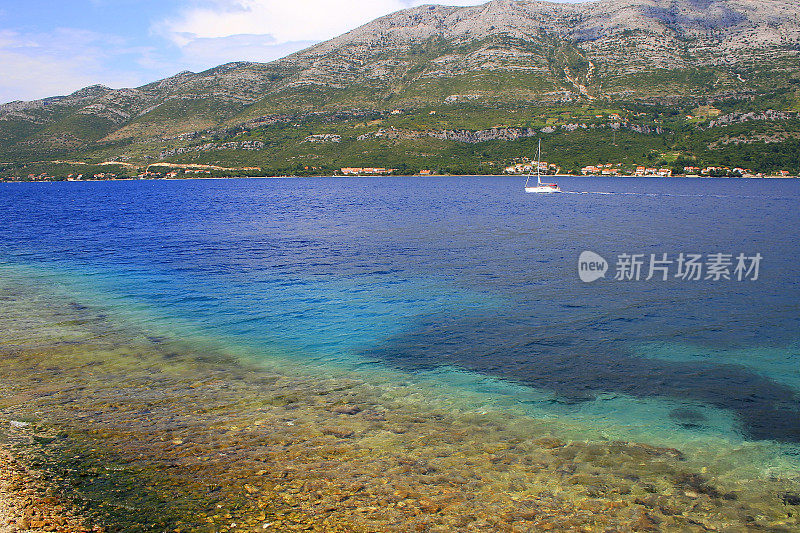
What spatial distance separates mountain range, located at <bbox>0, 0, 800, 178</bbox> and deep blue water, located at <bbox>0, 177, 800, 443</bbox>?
10280 centimetres

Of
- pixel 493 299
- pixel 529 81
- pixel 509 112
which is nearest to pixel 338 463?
pixel 493 299

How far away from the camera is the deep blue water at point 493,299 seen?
12703mm

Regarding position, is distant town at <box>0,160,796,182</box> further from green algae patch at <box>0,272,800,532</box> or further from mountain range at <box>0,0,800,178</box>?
green algae patch at <box>0,272,800,532</box>

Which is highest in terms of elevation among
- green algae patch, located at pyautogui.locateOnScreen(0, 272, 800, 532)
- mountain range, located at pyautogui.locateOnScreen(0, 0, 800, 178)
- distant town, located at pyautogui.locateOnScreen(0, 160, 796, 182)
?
mountain range, located at pyautogui.locateOnScreen(0, 0, 800, 178)

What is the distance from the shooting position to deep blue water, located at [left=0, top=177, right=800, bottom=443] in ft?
41.7

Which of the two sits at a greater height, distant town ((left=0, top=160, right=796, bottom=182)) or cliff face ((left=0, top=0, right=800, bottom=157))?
cliff face ((left=0, top=0, right=800, bottom=157))

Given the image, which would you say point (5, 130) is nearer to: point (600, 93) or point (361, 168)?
point (361, 168)

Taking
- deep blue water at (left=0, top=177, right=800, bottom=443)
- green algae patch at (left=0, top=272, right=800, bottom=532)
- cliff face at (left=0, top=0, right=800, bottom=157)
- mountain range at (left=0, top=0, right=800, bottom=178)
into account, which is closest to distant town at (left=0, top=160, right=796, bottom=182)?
mountain range at (left=0, top=0, right=800, bottom=178)

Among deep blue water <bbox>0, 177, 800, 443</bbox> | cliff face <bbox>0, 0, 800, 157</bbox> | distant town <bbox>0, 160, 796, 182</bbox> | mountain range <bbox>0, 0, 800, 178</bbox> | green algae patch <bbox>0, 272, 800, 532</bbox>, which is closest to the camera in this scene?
green algae patch <bbox>0, 272, 800, 532</bbox>

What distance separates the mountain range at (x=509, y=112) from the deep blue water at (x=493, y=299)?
10280 centimetres

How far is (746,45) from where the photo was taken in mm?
173500

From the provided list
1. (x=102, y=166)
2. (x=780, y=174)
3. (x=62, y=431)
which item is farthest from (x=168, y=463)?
(x=102, y=166)

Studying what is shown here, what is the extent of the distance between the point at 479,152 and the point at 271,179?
5936 cm

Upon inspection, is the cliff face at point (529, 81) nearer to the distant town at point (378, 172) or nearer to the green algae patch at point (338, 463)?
the distant town at point (378, 172)
